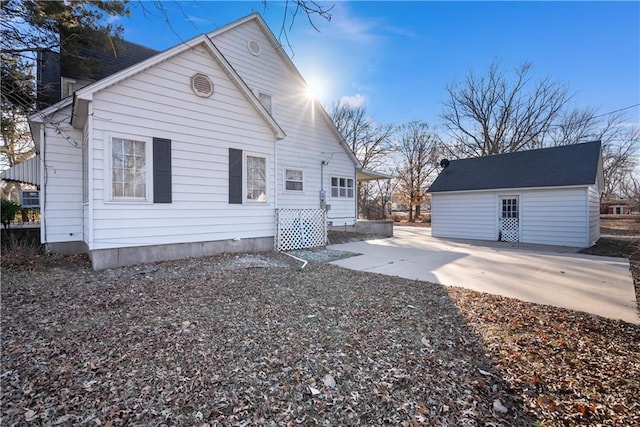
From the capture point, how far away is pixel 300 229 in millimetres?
9461

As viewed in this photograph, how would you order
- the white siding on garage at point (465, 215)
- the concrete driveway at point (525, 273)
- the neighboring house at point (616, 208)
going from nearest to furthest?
the concrete driveway at point (525, 273), the white siding on garage at point (465, 215), the neighboring house at point (616, 208)

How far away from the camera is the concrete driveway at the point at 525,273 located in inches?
180

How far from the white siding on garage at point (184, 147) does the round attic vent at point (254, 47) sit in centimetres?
419

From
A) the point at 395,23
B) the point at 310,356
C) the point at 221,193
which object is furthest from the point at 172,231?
the point at 395,23

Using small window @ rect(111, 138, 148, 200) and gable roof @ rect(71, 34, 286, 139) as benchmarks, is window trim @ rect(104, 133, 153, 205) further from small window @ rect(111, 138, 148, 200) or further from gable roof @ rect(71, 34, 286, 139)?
gable roof @ rect(71, 34, 286, 139)

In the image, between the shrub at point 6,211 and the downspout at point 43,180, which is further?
the shrub at point 6,211

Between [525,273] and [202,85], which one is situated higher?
[202,85]

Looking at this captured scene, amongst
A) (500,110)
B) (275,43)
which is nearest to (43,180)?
(275,43)

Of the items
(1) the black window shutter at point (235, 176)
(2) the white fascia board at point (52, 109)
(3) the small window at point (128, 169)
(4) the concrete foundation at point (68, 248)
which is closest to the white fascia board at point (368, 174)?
(1) the black window shutter at point (235, 176)

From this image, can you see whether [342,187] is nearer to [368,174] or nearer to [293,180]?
[368,174]

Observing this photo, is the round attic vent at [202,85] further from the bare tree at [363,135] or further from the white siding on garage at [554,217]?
the bare tree at [363,135]

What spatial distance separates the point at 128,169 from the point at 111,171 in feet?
1.15

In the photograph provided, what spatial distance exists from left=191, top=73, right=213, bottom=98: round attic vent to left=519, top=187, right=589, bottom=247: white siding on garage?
39.9 feet

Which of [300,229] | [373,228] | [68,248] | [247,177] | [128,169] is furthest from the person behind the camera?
[373,228]
